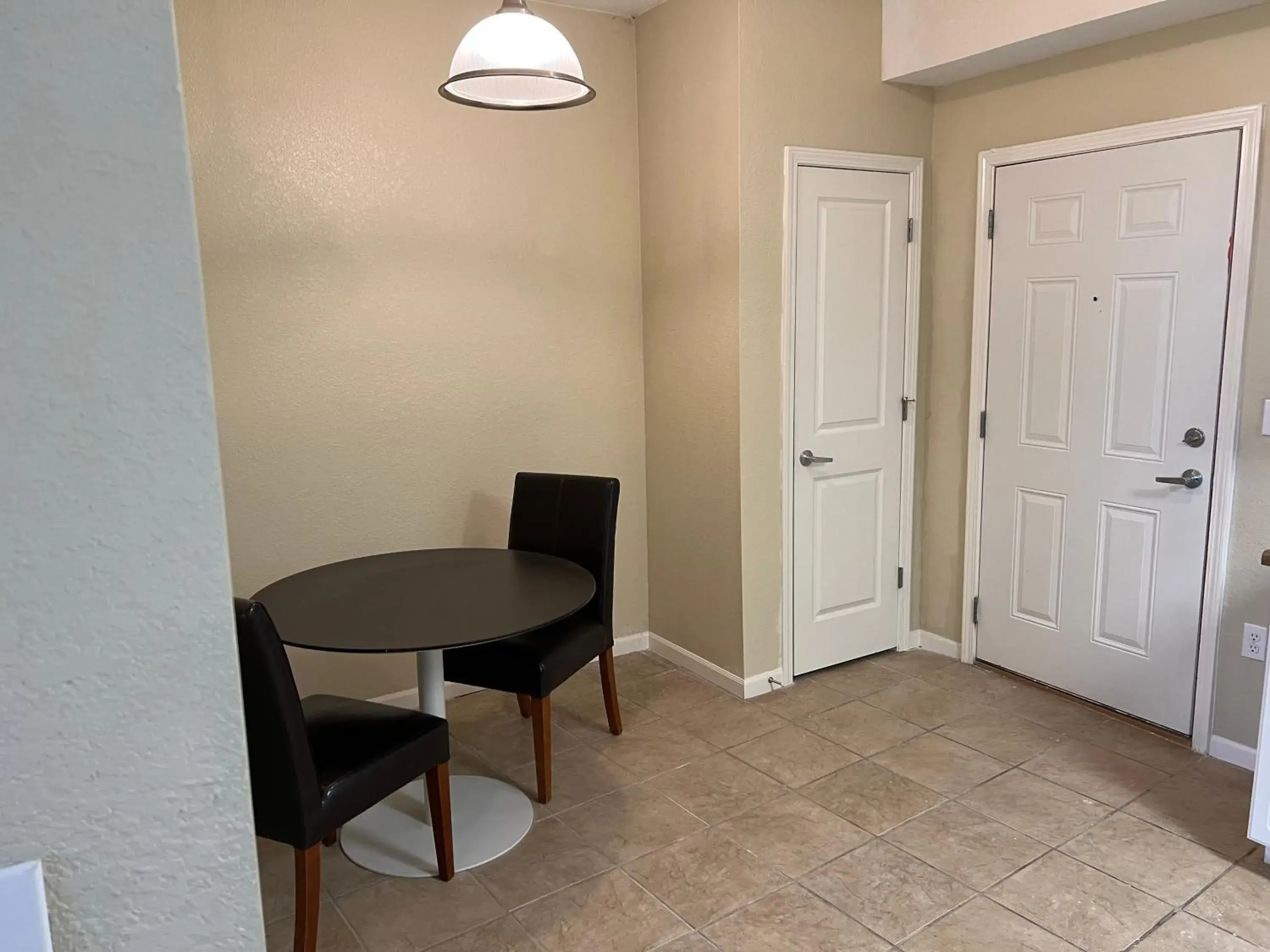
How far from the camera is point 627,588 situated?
13.1 ft

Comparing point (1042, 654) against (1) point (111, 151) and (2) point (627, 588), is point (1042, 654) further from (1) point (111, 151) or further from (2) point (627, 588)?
(1) point (111, 151)

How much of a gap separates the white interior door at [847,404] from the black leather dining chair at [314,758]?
5.89ft

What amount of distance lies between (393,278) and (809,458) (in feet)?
5.55

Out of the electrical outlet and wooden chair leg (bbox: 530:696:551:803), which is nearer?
wooden chair leg (bbox: 530:696:551:803)

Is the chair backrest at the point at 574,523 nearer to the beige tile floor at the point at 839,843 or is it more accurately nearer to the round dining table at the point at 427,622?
the round dining table at the point at 427,622

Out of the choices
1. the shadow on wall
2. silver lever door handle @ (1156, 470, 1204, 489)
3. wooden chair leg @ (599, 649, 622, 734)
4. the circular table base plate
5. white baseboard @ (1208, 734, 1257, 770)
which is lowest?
the circular table base plate

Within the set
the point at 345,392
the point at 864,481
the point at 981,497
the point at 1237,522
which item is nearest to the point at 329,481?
the point at 345,392

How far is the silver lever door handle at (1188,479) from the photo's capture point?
294cm

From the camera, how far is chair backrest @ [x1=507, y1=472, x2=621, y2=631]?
10.1ft

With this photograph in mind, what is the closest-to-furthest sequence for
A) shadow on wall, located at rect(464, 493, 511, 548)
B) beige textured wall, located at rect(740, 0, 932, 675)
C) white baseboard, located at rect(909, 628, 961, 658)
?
beige textured wall, located at rect(740, 0, 932, 675) < shadow on wall, located at rect(464, 493, 511, 548) < white baseboard, located at rect(909, 628, 961, 658)

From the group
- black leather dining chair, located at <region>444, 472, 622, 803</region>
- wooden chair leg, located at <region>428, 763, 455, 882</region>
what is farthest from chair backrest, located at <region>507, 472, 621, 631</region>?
wooden chair leg, located at <region>428, 763, 455, 882</region>

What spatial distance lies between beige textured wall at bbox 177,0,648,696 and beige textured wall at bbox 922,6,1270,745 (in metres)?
1.27

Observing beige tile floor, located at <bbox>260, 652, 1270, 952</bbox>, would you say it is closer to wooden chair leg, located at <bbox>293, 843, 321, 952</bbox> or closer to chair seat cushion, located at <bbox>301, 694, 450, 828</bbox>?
wooden chair leg, located at <bbox>293, 843, 321, 952</bbox>

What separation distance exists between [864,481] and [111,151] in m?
3.38
